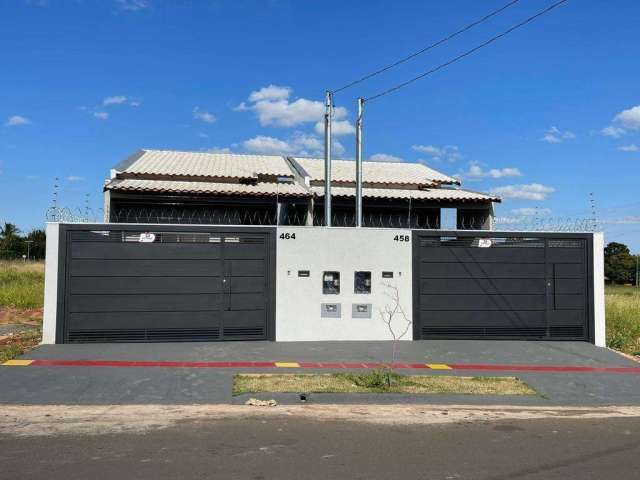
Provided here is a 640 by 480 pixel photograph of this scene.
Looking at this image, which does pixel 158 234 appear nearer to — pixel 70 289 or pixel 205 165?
pixel 70 289

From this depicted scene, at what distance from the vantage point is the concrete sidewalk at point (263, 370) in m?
8.72

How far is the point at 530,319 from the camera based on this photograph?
14.5 meters

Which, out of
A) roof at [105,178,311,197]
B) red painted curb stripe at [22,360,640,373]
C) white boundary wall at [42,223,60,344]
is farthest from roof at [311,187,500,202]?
white boundary wall at [42,223,60,344]

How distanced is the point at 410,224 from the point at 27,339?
11.5 m

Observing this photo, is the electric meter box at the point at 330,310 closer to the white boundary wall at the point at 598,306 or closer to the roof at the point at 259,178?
the roof at the point at 259,178

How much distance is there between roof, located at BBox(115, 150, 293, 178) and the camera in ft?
60.0

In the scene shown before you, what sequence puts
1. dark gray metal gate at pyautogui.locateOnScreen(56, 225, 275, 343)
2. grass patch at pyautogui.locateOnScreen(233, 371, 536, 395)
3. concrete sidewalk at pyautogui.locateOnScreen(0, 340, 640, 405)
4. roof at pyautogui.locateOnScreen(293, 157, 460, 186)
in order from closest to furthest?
concrete sidewalk at pyautogui.locateOnScreen(0, 340, 640, 405), grass patch at pyautogui.locateOnScreen(233, 371, 536, 395), dark gray metal gate at pyautogui.locateOnScreen(56, 225, 275, 343), roof at pyautogui.locateOnScreen(293, 157, 460, 186)

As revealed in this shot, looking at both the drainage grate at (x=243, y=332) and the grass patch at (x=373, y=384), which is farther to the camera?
the drainage grate at (x=243, y=332)

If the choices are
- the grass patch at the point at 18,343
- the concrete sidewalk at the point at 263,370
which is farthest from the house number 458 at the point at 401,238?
the grass patch at the point at 18,343

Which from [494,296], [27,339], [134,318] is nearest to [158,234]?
[134,318]

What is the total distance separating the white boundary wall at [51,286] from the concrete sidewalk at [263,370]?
521mm

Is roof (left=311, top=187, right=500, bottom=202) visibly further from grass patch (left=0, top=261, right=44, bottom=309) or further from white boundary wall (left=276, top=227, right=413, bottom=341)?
grass patch (left=0, top=261, right=44, bottom=309)

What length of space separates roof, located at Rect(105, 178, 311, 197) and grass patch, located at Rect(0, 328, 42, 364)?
432 centimetres

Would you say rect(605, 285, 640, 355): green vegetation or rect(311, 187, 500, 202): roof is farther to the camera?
rect(311, 187, 500, 202): roof
